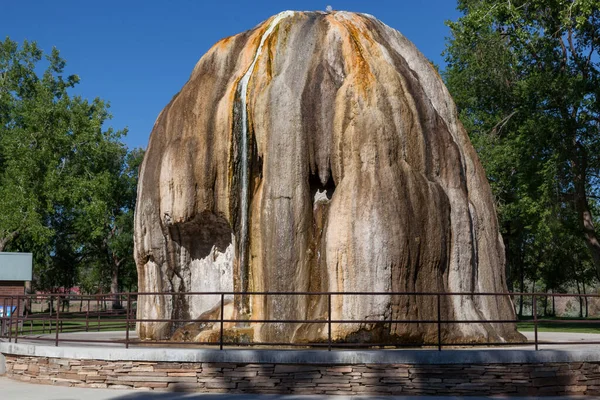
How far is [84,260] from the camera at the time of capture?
Answer: 185ft

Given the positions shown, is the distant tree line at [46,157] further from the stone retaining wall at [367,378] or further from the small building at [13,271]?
the stone retaining wall at [367,378]

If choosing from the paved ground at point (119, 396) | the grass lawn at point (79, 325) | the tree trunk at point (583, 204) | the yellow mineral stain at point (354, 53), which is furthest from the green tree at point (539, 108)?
the paved ground at point (119, 396)

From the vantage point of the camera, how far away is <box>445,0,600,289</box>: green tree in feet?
88.9

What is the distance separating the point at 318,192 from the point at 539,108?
57.3ft

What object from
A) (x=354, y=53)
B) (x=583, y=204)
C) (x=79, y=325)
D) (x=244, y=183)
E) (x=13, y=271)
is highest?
(x=354, y=53)

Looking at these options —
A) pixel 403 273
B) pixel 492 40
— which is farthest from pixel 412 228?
pixel 492 40

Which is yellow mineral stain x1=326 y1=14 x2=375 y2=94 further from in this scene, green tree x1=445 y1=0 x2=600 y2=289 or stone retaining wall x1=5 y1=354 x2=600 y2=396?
green tree x1=445 y1=0 x2=600 y2=289

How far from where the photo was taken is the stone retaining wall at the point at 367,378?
10945mm

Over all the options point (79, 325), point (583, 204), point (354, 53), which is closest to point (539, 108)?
point (583, 204)

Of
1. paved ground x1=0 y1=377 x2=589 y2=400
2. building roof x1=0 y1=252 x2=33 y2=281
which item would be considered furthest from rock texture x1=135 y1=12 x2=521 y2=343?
building roof x1=0 y1=252 x2=33 y2=281

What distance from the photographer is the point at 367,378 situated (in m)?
11.0

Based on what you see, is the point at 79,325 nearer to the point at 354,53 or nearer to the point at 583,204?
the point at 354,53

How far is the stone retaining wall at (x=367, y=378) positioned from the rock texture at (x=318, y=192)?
5.46 feet

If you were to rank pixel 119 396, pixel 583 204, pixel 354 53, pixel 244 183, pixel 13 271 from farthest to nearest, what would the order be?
pixel 583 204, pixel 13 271, pixel 354 53, pixel 244 183, pixel 119 396
